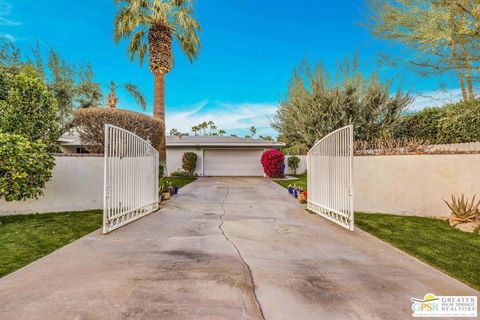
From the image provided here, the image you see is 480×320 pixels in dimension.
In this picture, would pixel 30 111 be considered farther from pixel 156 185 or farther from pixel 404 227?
pixel 404 227

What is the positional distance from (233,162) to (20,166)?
15893mm

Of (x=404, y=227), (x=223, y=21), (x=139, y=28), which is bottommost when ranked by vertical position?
(x=404, y=227)

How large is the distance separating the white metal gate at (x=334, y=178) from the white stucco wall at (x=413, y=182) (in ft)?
4.62

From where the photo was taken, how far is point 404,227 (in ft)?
20.0

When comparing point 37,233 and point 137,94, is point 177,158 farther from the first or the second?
point 37,233

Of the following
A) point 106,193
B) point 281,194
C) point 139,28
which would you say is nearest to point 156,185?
point 106,193

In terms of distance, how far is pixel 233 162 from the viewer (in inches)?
830

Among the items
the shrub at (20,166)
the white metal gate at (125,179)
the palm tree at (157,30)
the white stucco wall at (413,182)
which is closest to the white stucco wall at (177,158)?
the palm tree at (157,30)

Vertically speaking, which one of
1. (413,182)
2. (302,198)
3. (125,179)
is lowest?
(302,198)

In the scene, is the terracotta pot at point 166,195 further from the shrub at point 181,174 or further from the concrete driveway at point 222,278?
the shrub at point 181,174

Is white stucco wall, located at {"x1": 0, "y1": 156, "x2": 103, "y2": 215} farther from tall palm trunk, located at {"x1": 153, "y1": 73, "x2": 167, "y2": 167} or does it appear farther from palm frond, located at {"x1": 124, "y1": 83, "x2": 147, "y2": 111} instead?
palm frond, located at {"x1": 124, "y1": 83, "x2": 147, "y2": 111}

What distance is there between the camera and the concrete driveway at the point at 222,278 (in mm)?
2473

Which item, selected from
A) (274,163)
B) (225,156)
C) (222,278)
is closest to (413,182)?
(222,278)

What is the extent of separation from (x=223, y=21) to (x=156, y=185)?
Answer: 12.1 meters
